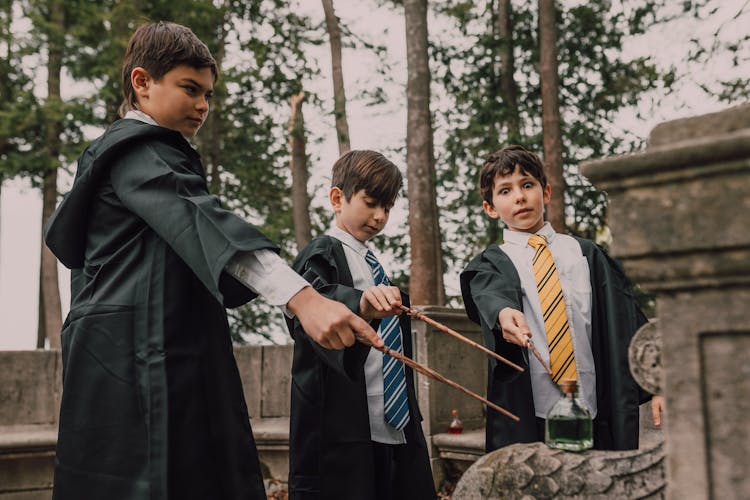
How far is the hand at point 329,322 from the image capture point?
180 centimetres

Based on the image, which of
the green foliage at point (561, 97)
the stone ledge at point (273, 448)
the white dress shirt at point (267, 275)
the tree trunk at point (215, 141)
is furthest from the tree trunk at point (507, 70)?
the white dress shirt at point (267, 275)

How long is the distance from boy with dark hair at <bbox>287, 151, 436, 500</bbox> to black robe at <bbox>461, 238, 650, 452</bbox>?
40cm

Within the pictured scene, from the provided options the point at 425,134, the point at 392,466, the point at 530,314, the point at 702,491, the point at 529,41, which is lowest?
the point at 392,466

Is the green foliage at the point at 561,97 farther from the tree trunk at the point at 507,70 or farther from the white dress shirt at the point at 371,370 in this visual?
the white dress shirt at the point at 371,370

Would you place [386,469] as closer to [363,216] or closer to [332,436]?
[332,436]

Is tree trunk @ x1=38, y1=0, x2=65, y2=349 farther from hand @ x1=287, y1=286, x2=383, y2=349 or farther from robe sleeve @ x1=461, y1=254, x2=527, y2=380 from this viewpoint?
hand @ x1=287, y1=286, x2=383, y2=349

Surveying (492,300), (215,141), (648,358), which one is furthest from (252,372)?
(215,141)

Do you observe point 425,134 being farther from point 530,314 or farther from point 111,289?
point 111,289

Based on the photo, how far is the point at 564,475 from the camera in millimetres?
1747

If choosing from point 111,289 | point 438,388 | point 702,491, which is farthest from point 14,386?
point 702,491

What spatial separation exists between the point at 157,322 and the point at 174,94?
2.43 ft

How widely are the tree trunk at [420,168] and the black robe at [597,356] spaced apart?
4.49 metres

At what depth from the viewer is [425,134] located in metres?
7.82

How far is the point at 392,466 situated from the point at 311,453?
0.36 meters
